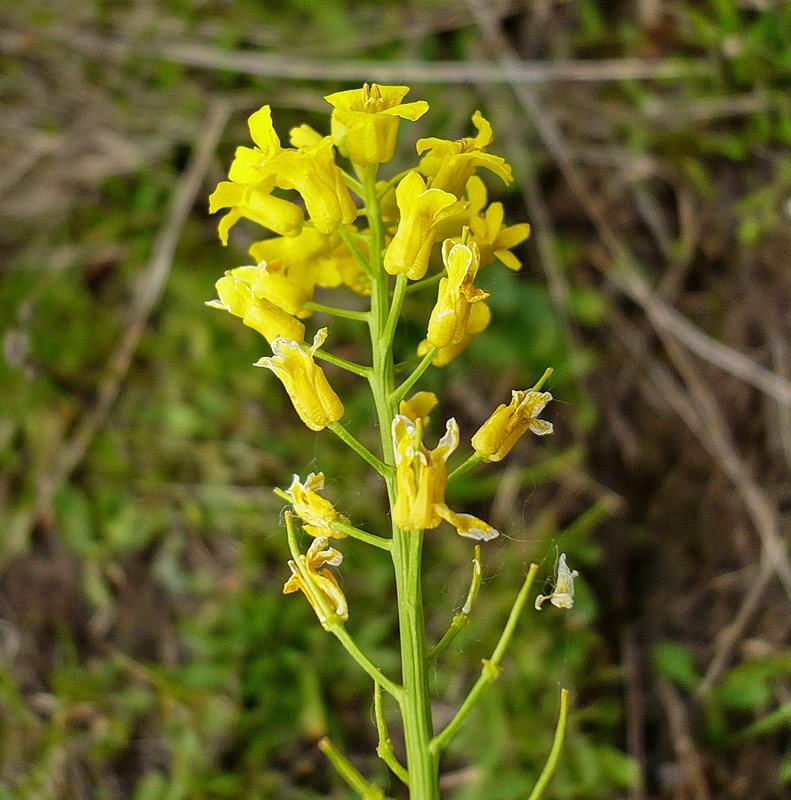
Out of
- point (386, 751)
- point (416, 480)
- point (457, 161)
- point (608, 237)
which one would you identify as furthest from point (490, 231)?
point (608, 237)

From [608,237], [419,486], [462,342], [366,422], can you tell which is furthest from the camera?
[608,237]

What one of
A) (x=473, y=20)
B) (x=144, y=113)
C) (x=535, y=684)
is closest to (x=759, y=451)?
(x=535, y=684)

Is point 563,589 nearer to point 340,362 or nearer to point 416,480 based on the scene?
point 416,480

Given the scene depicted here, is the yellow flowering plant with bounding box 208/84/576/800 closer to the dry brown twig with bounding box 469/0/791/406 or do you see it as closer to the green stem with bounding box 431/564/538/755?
the green stem with bounding box 431/564/538/755

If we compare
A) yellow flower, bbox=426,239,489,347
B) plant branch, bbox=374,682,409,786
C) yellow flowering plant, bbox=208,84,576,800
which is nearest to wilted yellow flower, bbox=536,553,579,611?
yellow flowering plant, bbox=208,84,576,800

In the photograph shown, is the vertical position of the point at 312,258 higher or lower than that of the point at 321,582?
higher

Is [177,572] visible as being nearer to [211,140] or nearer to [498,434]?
[211,140]
